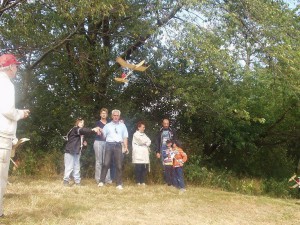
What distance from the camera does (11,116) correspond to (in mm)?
Answer: 5043

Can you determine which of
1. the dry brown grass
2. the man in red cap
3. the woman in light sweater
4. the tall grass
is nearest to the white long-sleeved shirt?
the man in red cap

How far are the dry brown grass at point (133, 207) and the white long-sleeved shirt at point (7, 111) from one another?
1.21m

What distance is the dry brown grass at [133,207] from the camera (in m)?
6.10

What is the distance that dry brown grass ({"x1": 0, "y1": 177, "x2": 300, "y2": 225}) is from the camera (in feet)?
20.0

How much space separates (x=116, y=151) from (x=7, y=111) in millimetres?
4605

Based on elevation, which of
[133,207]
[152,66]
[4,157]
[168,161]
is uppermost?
[152,66]

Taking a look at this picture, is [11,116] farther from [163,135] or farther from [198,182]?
[198,182]

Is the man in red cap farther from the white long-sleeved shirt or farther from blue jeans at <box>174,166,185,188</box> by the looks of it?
blue jeans at <box>174,166,185,188</box>

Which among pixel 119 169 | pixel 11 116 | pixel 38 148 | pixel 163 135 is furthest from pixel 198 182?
pixel 11 116

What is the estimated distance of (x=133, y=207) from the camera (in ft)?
23.3

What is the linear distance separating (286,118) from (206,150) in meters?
4.32

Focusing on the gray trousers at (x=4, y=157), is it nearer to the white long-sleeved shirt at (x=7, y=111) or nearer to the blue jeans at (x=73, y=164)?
the white long-sleeved shirt at (x=7, y=111)

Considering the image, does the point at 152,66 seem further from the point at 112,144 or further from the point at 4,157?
the point at 4,157

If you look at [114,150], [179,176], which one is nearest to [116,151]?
[114,150]
